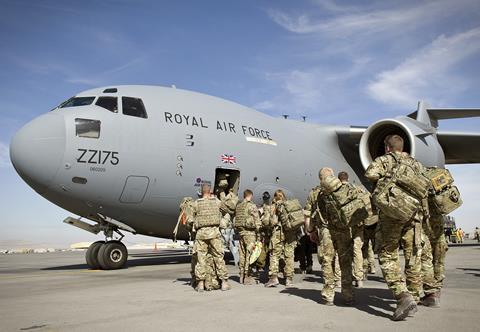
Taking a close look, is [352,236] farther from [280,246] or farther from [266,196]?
[266,196]

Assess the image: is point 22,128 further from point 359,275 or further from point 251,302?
point 359,275

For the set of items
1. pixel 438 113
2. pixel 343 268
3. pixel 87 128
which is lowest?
pixel 343 268

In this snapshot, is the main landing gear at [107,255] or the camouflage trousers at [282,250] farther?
the main landing gear at [107,255]

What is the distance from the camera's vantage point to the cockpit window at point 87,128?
9.40m

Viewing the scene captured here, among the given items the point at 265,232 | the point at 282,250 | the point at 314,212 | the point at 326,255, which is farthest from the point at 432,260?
the point at 265,232

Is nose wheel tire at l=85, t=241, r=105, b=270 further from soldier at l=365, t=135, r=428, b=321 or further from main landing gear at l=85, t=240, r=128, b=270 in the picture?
soldier at l=365, t=135, r=428, b=321

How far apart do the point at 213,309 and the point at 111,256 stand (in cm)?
596

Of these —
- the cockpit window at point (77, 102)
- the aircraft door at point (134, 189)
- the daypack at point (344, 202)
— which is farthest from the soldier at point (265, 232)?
the cockpit window at point (77, 102)

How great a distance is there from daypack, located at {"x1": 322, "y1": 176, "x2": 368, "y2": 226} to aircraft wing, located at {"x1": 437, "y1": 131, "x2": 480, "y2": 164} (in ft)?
36.3

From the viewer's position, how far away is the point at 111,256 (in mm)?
10391

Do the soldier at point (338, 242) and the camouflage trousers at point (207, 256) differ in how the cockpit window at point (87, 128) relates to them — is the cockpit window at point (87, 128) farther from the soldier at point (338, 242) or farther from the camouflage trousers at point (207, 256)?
→ the soldier at point (338, 242)

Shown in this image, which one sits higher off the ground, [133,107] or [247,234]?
[133,107]

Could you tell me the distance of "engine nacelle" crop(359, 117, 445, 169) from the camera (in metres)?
12.1

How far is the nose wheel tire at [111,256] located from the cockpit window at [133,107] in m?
3.16
